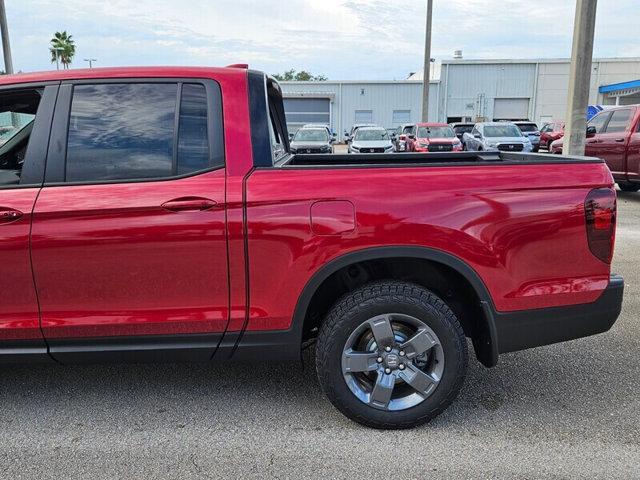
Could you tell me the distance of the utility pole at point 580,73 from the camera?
8586mm

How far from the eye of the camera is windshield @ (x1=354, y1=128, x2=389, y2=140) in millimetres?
21250

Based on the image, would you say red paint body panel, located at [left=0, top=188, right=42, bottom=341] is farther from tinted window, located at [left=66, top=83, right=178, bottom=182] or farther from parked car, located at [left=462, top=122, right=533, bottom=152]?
parked car, located at [left=462, top=122, right=533, bottom=152]

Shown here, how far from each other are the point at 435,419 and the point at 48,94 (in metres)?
2.76

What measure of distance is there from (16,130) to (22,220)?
902mm

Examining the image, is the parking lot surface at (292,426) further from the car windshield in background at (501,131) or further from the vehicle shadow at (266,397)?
the car windshield in background at (501,131)

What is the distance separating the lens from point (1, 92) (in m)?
2.94

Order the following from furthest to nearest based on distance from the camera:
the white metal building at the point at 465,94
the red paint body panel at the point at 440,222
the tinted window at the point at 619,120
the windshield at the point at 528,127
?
the white metal building at the point at 465,94 < the windshield at the point at 528,127 < the tinted window at the point at 619,120 < the red paint body panel at the point at 440,222

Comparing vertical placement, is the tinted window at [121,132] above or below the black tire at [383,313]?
above

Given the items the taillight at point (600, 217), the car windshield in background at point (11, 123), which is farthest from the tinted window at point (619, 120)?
the car windshield in background at point (11, 123)

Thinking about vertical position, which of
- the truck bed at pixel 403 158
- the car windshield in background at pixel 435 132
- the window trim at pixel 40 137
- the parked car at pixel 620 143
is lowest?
the car windshield in background at pixel 435 132

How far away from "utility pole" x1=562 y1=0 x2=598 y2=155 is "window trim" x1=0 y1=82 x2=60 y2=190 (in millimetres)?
8462

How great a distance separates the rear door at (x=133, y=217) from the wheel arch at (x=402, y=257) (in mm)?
408

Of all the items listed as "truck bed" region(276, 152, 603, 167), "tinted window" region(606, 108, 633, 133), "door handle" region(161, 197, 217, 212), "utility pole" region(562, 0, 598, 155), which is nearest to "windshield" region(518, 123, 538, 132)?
"tinted window" region(606, 108, 633, 133)

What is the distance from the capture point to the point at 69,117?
111 inches
